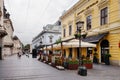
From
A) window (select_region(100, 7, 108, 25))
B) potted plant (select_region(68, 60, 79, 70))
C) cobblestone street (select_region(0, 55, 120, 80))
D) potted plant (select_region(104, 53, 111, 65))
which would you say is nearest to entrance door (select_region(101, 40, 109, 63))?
potted plant (select_region(104, 53, 111, 65))

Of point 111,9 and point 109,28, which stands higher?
point 111,9

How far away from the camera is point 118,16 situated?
21281 mm

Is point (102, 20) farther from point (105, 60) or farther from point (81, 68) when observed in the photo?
point (81, 68)

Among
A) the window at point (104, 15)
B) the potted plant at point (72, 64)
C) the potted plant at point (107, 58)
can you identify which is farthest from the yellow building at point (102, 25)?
the potted plant at point (72, 64)

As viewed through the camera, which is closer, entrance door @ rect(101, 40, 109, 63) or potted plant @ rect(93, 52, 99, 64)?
entrance door @ rect(101, 40, 109, 63)

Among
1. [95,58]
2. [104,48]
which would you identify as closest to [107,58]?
[104,48]

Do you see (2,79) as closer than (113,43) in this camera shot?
Yes

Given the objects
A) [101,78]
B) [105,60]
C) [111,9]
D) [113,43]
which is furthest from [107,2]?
[101,78]

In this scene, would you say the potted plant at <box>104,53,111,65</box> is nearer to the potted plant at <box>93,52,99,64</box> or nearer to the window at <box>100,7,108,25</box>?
the potted plant at <box>93,52,99,64</box>

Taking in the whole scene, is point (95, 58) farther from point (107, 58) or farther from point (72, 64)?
point (72, 64)

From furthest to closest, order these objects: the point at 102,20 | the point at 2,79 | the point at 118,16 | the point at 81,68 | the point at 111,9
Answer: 1. the point at 102,20
2. the point at 111,9
3. the point at 118,16
4. the point at 81,68
5. the point at 2,79

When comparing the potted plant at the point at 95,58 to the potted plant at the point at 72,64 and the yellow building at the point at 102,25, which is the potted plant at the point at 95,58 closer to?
the yellow building at the point at 102,25

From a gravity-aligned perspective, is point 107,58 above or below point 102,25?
below

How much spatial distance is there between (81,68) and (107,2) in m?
11.9
